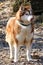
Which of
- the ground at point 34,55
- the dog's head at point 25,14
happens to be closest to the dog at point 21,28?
the dog's head at point 25,14

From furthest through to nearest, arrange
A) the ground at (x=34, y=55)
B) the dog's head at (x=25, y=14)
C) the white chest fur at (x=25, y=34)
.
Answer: the ground at (x=34, y=55) < the white chest fur at (x=25, y=34) < the dog's head at (x=25, y=14)

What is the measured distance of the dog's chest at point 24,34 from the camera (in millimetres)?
5936

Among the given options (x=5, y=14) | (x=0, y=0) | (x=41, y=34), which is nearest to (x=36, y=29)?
(x=41, y=34)

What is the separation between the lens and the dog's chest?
5.94 meters

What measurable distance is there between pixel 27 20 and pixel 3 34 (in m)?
2.58

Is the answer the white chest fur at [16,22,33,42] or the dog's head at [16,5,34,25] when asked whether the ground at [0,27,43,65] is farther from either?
the dog's head at [16,5,34,25]

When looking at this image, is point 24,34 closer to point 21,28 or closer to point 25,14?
point 21,28

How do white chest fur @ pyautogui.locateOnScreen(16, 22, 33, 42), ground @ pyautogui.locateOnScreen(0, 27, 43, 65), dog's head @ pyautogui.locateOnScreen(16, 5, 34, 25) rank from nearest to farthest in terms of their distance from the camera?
dog's head @ pyautogui.locateOnScreen(16, 5, 34, 25), white chest fur @ pyautogui.locateOnScreen(16, 22, 33, 42), ground @ pyautogui.locateOnScreen(0, 27, 43, 65)

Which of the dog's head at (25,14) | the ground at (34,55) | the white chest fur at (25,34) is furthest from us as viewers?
the ground at (34,55)

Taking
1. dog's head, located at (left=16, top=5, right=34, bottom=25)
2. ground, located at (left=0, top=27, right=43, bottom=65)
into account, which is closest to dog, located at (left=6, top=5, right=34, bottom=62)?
dog's head, located at (left=16, top=5, right=34, bottom=25)

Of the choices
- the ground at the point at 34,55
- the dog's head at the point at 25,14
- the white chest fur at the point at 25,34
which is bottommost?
the ground at the point at 34,55

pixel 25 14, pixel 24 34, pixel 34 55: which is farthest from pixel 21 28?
pixel 34 55

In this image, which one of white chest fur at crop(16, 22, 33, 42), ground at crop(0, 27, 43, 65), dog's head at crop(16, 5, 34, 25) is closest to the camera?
dog's head at crop(16, 5, 34, 25)

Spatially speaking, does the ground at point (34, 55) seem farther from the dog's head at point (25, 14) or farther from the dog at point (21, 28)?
the dog's head at point (25, 14)
